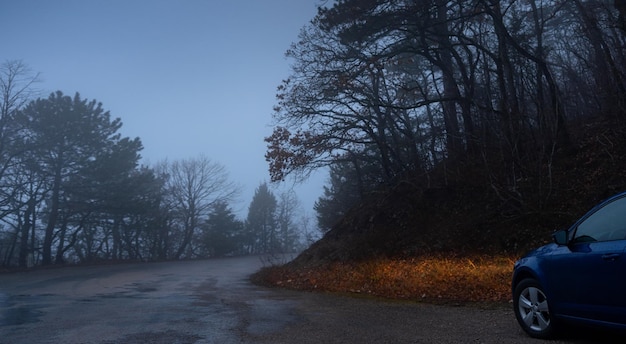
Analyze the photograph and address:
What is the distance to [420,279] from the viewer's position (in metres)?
11.7

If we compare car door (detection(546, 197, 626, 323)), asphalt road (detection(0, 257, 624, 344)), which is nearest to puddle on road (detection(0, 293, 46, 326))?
asphalt road (detection(0, 257, 624, 344))

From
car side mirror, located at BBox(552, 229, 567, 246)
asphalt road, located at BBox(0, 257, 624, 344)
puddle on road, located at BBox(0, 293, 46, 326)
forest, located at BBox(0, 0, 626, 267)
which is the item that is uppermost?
forest, located at BBox(0, 0, 626, 267)

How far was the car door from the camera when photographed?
466cm

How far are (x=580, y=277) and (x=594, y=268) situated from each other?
0.75 ft

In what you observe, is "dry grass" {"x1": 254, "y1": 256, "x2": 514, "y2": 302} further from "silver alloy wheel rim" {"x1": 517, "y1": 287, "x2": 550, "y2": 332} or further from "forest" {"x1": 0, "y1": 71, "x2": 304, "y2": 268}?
"forest" {"x1": 0, "y1": 71, "x2": 304, "y2": 268}

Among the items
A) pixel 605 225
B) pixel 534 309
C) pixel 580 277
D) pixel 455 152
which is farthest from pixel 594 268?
pixel 455 152

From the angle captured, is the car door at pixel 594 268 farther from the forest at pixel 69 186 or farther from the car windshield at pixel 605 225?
the forest at pixel 69 186

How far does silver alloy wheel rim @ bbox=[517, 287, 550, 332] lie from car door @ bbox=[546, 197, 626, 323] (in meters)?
0.28

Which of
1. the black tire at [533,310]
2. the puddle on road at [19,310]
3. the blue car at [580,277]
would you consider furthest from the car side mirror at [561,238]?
the puddle on road at [19,310]

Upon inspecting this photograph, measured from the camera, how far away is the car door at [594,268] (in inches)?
184

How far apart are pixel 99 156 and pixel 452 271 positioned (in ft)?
104

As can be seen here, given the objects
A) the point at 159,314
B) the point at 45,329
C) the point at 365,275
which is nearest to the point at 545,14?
the point at 365,275

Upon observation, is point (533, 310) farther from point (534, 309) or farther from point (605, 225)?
point (605, 225)

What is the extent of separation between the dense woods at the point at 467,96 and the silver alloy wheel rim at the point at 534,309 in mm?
8391
